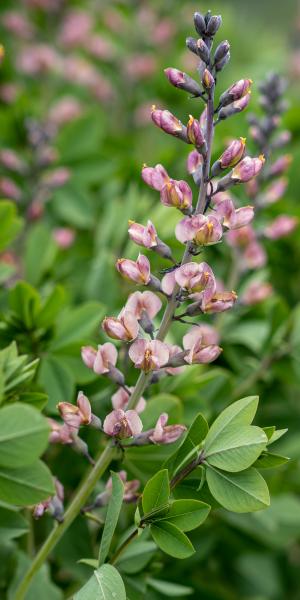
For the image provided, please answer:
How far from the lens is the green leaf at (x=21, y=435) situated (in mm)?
427

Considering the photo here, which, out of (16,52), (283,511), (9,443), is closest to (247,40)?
(16,52)

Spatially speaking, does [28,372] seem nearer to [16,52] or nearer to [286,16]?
[16,52]

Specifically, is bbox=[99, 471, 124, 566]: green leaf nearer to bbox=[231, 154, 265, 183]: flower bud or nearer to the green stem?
the green stem

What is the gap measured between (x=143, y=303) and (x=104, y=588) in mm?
175

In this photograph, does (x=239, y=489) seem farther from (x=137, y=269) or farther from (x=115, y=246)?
(x=115, y=246)

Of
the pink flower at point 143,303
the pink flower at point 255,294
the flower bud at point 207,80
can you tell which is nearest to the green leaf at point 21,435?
the pink flower at point 143,303

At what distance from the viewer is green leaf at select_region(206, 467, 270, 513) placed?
0.47 m

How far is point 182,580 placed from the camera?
30.6 inches

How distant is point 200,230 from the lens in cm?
48

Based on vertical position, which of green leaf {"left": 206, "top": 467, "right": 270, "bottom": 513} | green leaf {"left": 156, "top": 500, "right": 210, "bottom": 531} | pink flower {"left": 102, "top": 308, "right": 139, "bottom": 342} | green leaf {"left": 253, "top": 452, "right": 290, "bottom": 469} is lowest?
green leaf {"left": 156, "top": 500, "right": 210, "bottom": 531}

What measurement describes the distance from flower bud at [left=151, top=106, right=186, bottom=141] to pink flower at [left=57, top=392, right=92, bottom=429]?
0.17m

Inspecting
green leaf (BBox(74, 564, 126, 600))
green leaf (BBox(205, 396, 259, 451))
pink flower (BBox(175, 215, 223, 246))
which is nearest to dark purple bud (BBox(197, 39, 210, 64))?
pink flower (BBox(175, 215, 223, 246))

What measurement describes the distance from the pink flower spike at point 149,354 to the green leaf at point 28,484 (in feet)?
0.28

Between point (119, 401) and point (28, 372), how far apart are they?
0.07 meters
